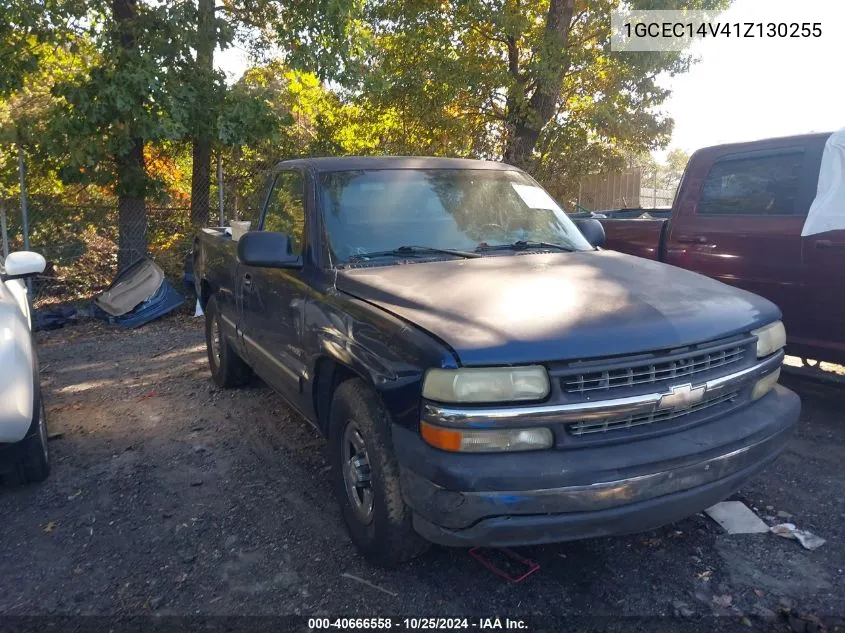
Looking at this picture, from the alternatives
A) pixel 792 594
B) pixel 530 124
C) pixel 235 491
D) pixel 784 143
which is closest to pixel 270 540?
pixel 235 491

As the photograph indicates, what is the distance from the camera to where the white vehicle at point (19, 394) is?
3547 millimetres

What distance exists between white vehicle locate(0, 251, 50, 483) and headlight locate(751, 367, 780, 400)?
146 inches

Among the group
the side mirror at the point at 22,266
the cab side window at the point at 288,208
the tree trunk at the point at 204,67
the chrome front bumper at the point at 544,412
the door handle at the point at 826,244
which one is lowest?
the chrome front bumper at the point at 544,412

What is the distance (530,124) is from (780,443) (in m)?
10.7

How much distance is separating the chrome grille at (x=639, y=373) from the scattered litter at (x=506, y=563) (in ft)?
3.46

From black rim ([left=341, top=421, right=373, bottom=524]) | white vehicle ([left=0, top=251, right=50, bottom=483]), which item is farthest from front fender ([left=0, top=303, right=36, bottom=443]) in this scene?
black rim ([left=341, top=421, right=373, bottom=524])

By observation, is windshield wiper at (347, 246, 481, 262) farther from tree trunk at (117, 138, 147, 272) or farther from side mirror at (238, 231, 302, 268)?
tree trunk at (117, 138, 147, 272)

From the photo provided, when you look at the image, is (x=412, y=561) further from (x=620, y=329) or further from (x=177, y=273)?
(x=177, y=273)

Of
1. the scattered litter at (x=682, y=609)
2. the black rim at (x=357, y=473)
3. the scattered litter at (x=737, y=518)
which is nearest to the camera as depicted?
the scattered litter at (x=682, y=609)

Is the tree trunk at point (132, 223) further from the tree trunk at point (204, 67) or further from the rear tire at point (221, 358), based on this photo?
the rear tire at point (221, 358)

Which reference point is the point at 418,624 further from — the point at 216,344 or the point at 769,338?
the point at 216,344

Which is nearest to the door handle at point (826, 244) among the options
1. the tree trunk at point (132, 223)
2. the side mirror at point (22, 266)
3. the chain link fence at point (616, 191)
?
the side mirror at point (22, 266)

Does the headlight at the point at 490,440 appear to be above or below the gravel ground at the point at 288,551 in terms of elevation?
above

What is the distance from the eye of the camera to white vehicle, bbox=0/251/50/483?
11.6ft
